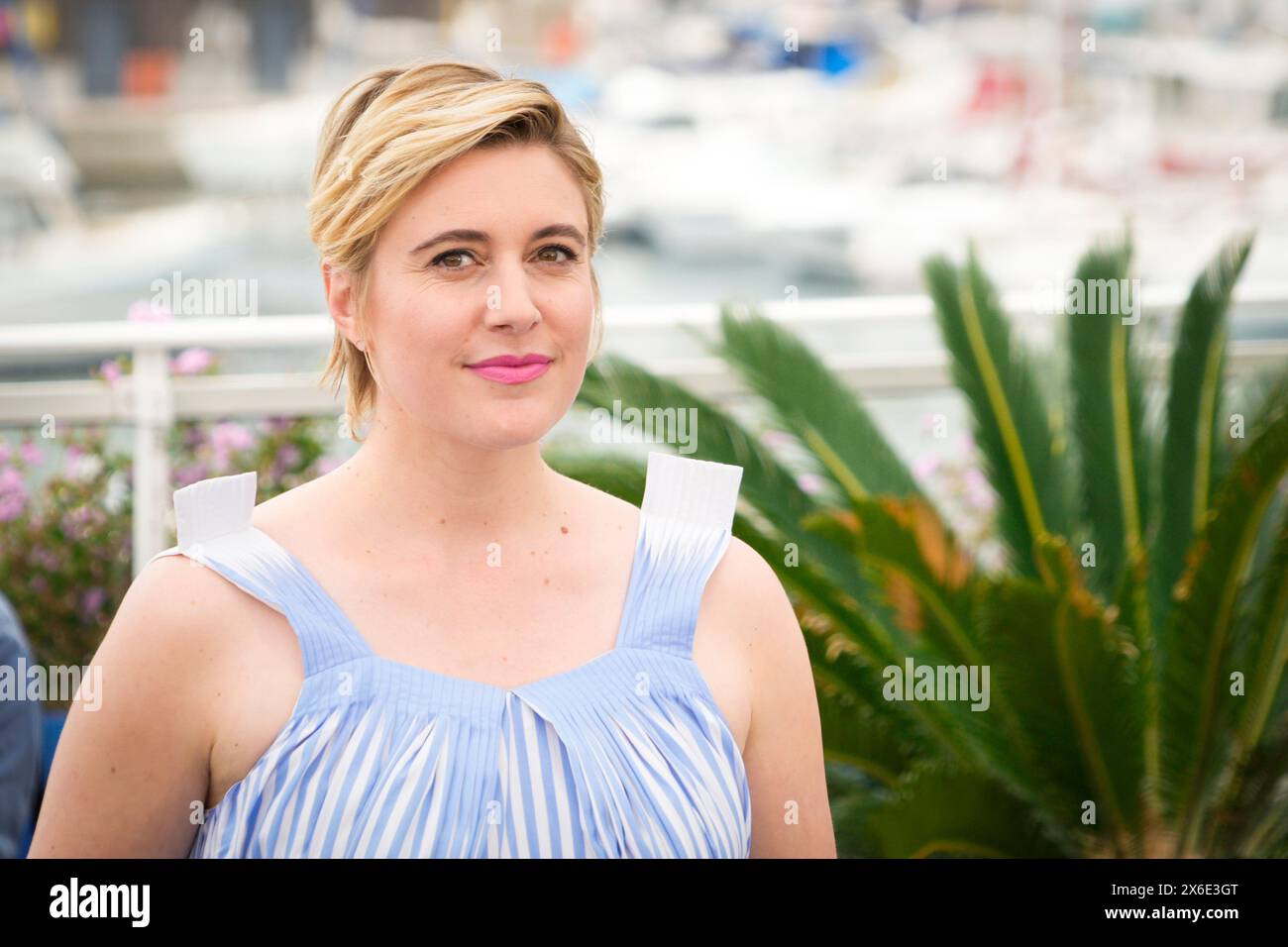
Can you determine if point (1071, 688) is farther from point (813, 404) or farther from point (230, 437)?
point (230, 437)

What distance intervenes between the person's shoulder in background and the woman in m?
0.82

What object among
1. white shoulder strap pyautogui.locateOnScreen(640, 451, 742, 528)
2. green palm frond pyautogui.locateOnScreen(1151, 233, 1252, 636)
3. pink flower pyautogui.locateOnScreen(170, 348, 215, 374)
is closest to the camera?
white shoulder strap pyautogui.locateOnScreen(640, 451, 742, 528)

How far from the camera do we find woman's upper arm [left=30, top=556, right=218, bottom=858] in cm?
146

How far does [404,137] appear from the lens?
1476mm

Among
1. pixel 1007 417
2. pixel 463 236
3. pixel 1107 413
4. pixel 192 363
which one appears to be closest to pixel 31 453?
pixel 192 363

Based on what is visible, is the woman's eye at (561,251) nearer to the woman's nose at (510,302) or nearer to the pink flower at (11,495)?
the woman's nose at (510,302)

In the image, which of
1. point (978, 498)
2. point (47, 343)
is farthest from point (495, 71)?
point (978, 498)

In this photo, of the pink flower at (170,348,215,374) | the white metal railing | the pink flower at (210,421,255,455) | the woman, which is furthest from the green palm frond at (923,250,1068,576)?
the woman

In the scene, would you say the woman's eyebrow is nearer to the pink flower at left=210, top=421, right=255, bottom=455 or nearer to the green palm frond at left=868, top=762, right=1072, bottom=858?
the green palm frond at left=868, top=762, right=1072, bottom=858

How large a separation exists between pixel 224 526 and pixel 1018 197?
27.7m

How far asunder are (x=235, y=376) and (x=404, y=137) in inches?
126

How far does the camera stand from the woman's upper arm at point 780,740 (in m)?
1.64

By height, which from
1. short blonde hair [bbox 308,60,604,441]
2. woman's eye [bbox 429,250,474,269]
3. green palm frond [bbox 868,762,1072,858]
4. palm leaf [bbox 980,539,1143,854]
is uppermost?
short blonde hair [bbox 308,60,604,441]

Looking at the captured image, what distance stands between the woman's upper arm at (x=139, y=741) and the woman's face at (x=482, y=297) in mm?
322
